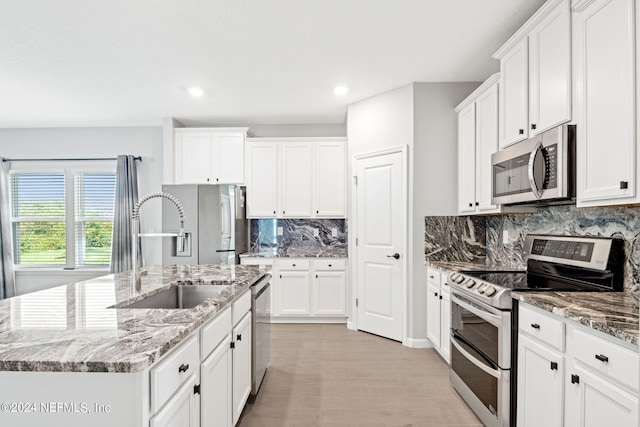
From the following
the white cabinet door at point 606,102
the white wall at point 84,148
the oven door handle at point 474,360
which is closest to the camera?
the white cabinet door at point 606,102

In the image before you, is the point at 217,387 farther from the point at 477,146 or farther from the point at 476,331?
Answer: the point at 477,146

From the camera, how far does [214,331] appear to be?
65.6 inches

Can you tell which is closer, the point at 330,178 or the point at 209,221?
the point at 209,221

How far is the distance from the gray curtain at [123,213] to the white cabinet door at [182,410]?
4.19m

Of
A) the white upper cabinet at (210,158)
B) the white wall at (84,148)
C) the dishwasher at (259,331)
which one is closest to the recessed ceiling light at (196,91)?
the white upper cabinet at (210,158)

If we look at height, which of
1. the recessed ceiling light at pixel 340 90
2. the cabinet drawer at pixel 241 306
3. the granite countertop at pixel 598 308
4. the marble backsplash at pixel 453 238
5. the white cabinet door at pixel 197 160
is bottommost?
the cabinet drawer at pixel 241 306

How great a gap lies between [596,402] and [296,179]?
3.88 m

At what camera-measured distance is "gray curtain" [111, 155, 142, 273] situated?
5.03 m

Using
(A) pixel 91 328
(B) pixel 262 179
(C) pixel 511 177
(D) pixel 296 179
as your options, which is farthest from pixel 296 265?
(A) pixel 91 328

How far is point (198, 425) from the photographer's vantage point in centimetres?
148

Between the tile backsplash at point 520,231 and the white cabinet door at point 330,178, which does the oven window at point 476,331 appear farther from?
the white cabinet door at point 330,178

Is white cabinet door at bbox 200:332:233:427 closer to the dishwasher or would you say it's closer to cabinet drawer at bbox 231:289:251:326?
cabinet drawer at bbox 231:289:251:326

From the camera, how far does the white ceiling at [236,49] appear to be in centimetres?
235

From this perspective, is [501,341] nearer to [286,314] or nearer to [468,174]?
[468,174]
